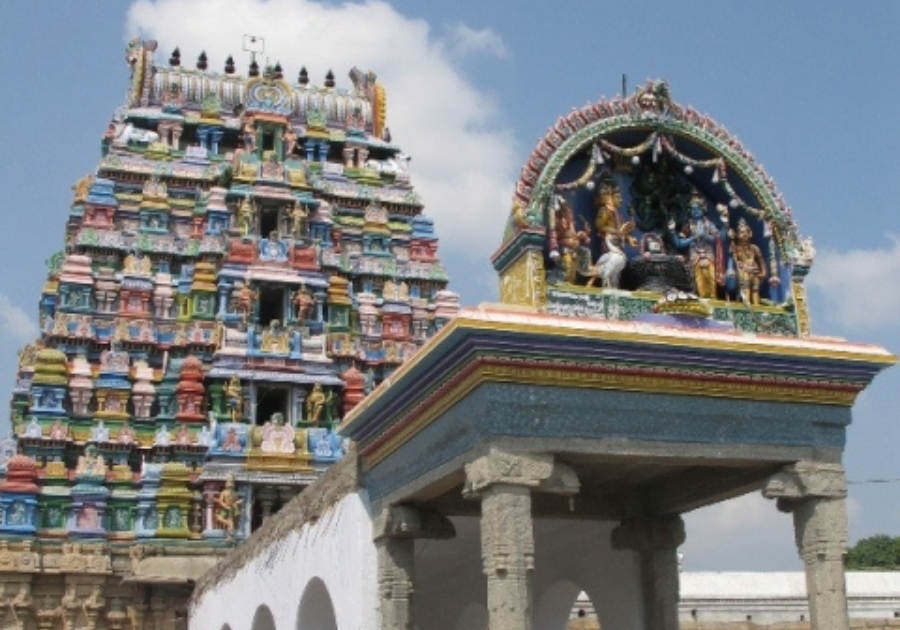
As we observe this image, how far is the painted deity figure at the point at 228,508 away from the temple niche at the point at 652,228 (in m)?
15.9

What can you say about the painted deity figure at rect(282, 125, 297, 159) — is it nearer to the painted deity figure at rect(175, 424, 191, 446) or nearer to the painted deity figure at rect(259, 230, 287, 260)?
the painted deity figure at rect(259, 230, 287, 260)

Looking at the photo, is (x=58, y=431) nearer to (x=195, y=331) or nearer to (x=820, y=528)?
(x=195, y=331)

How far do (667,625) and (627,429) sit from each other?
3.59 m

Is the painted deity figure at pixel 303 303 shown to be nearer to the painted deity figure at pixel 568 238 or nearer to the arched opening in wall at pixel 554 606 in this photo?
the arched opening in wall at pixel 554 606

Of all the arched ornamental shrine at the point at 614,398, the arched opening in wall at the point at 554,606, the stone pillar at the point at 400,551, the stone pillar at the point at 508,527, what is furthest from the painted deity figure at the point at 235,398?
the stone pillar at the point at 508,527

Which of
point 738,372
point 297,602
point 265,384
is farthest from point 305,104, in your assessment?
point 738,372

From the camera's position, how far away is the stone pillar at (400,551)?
11852 millimetres

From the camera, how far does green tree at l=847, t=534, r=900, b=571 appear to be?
49969 mm

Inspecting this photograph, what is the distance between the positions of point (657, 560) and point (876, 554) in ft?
136

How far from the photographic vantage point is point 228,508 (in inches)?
1030

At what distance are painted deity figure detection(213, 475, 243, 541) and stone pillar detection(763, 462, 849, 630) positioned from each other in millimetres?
17106

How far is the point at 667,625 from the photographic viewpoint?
42.9 ft

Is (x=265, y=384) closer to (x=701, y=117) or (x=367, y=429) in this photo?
(x=367, y=429)

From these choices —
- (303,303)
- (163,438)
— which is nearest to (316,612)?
(163,438)
